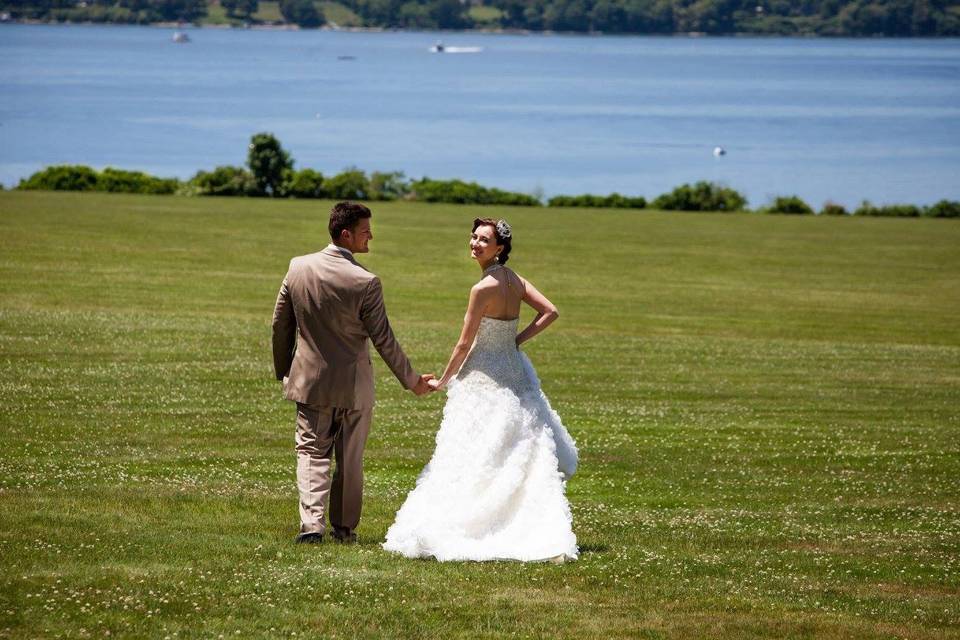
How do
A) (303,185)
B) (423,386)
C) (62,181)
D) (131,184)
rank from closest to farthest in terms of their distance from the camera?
(423,386), (62,181), (131,184), (303,185)

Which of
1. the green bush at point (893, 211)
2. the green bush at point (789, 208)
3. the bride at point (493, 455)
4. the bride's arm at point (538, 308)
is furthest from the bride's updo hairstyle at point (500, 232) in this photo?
the green bush at point (893, 211)

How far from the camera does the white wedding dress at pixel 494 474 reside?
35.6 ft

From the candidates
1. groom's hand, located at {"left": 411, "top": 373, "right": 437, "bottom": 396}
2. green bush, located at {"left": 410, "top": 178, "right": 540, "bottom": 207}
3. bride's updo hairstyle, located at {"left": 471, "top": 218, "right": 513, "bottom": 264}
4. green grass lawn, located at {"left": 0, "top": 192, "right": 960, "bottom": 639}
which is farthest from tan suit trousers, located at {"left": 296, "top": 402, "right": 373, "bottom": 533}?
green bush, located at {"left": 410, "top": 178, "right": 540, "bottom": 207}

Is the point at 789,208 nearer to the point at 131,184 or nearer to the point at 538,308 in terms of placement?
the point at 131,184

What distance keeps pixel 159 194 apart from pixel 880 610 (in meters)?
51.6

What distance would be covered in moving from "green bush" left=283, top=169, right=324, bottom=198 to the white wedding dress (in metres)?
48.4

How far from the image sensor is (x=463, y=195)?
198ft

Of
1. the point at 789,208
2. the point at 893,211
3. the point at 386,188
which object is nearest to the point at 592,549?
the point at 386,188

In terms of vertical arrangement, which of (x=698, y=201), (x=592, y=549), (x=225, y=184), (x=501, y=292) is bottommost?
(x=225, y=184)

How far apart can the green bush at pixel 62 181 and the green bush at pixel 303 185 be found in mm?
7868

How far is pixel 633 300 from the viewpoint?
118 feet

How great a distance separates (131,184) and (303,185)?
7.06m

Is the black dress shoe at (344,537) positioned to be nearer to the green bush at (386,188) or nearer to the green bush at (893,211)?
the green bush at (386,188)

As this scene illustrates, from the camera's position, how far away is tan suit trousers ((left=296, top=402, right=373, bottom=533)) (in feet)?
35.9
